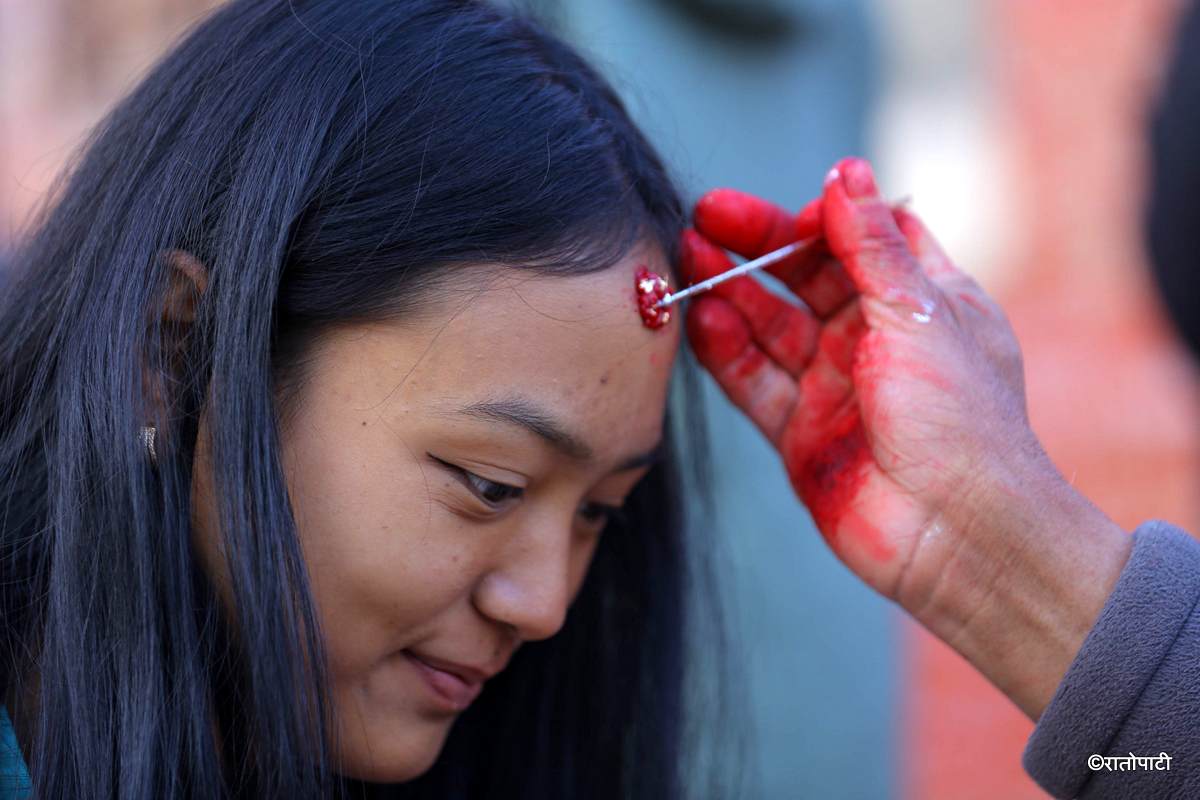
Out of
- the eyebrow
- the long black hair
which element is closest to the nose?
the eyebrow

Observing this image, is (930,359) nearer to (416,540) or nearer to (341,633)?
(416,540)

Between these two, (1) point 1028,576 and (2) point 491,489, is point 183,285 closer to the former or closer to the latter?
(2) point 491,489

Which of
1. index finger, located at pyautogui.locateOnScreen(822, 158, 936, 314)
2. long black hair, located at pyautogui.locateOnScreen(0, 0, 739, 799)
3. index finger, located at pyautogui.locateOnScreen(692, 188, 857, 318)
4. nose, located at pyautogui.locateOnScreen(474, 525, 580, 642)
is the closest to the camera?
long black hair, located at pyautogui.locateOnScreen(0, 0, 739, 799)

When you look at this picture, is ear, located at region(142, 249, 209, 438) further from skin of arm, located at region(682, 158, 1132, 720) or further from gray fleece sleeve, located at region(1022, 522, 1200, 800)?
gray fleece sleeve, located at region(1022, 522, 1200, 800)

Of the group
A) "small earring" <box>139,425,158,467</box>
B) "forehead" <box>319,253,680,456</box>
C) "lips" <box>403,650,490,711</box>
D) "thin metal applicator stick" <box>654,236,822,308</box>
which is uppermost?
"thin metal applicator stick" <box>654,236,822,308</box>

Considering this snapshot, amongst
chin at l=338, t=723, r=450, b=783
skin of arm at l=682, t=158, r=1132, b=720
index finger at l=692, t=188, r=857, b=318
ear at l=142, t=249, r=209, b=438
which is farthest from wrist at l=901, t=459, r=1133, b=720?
ear at l=142, t=249, r=209, b=438

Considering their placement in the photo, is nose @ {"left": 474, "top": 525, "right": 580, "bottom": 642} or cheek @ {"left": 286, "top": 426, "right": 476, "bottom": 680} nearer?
cheek @ {"left": 286, "top": 426, "right": 476, "bottom": 680}

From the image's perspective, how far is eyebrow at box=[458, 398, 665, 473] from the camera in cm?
138

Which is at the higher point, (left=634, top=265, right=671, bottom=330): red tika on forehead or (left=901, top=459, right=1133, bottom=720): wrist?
(left=634, top=265, right=671, bottom=330): red tika on forehead

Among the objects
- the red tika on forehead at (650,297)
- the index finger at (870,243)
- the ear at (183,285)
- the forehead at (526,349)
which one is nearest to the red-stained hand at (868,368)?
the index finger at (870,243)

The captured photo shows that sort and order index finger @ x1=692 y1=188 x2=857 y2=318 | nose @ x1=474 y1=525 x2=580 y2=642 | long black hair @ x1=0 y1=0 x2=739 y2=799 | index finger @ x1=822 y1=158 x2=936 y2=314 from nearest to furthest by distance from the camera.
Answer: long black hair @ x1=0 y1=0 x2=739 y2=799 < nose @ x1=474 y1=525 x2=580 y2=642 < index finger @ x1=822 y1=158 x2=936 y2=314 < index finger @ x1=692 y1=188 x2=857 y2=318

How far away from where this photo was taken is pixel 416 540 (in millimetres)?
1380

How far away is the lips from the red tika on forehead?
509mm

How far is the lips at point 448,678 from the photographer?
151 cm
